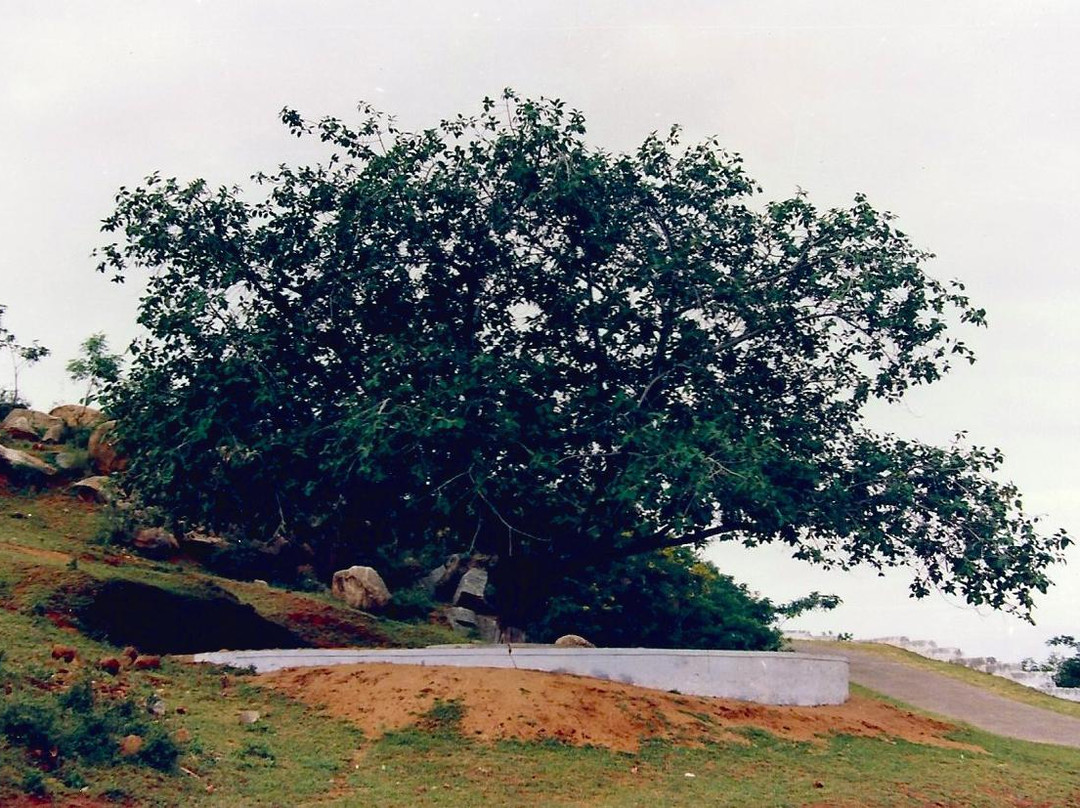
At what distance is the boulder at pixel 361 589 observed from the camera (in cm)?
2811

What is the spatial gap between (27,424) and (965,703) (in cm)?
2712

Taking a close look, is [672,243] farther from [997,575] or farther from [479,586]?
[479,586]

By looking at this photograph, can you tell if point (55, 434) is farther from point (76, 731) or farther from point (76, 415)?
point (76, 731)

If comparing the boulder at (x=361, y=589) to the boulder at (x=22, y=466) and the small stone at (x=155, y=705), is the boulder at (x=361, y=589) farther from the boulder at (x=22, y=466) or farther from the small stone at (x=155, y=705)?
the small stone at (x=155, y=705)

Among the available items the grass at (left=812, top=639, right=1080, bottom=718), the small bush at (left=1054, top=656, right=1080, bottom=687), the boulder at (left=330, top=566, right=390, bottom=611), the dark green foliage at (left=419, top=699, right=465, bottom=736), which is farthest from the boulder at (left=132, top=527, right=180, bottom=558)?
the small bush at (left=1054, top=656, right=1080, bottom=687)

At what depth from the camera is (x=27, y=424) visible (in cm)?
3438

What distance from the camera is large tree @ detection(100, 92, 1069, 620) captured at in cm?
2002

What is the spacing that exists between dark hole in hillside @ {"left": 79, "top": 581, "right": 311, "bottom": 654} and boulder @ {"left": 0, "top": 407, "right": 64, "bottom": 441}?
14.7 metres

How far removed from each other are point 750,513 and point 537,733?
563 centimetres

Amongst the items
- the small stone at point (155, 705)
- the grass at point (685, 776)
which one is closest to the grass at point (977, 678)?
the grass at point (685, 776)

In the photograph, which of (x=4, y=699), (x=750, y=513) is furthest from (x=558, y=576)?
(x=4, y=699)

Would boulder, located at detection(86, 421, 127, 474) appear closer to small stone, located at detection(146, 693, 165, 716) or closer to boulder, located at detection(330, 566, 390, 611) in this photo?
boulder, located at detection(330, 566, 390, 611)

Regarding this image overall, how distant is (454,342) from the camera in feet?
68.1

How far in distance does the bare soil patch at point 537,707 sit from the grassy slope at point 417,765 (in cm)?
41
